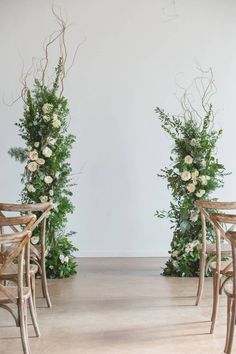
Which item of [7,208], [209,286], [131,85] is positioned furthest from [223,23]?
[7,208]

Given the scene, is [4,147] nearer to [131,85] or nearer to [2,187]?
[2,187]

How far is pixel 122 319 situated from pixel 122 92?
3.11 meters

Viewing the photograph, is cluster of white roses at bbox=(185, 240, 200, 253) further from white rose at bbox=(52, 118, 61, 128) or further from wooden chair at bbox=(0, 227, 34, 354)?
wooden chair at bbox=(0, 227, 34, 354)

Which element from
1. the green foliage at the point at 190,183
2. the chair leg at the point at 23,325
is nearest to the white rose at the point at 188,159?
the green foliage at the point at 190,183

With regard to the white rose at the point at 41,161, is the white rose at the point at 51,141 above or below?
above

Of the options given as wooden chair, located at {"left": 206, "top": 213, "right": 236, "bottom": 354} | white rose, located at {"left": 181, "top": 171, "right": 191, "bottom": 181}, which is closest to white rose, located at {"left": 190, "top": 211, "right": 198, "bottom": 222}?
white rose, located at {"left": 181, "top": 171, "right": 191, "bottom": 181}

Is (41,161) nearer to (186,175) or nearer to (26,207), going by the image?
(26,207)

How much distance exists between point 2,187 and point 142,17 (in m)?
2.45

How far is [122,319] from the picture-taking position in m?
4.27

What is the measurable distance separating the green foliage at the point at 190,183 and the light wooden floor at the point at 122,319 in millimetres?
251

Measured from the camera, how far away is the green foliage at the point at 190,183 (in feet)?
17.7

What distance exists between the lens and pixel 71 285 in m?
5.29

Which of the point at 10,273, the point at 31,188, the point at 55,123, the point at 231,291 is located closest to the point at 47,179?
the point at 31,188

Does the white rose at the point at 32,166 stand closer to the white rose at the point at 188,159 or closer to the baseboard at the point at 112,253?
the white rose at the point at 188,159
